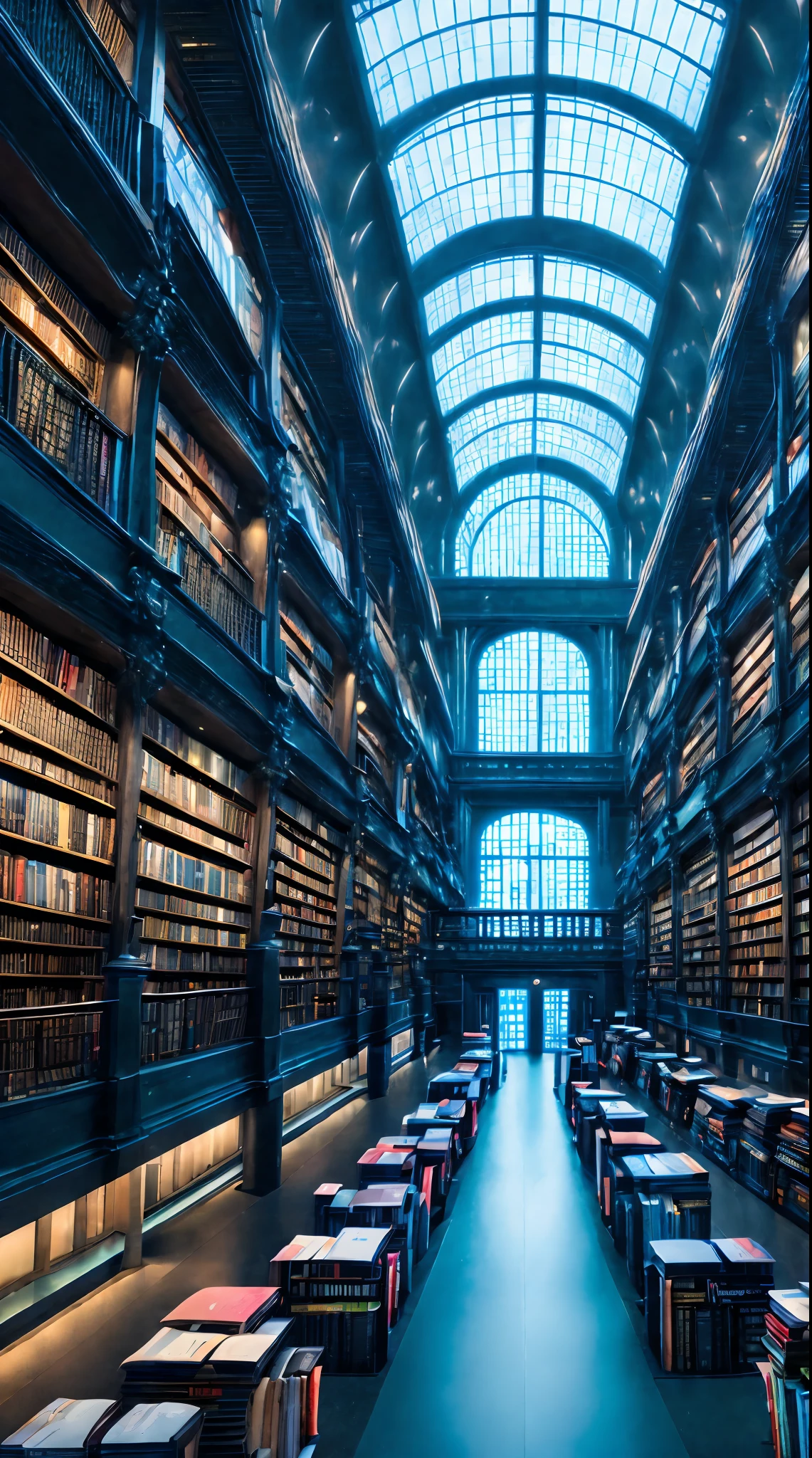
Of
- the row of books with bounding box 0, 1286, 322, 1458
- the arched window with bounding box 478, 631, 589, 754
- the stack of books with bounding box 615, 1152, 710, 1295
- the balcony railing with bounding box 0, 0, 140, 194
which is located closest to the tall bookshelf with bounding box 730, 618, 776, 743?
the stack of books with bounding box 615, 1152, 710, 1295

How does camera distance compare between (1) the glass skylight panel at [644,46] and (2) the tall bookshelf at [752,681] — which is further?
(1) the glass skylight panel at [644,46]

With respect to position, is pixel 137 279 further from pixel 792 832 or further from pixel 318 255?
pixel 792 832

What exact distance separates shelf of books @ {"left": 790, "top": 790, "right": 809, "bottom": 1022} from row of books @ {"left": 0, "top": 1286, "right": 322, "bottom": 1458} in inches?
223

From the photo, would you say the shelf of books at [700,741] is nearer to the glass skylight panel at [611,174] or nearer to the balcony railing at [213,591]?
the balcony railing at [213,591]

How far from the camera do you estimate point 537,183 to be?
18766 mm

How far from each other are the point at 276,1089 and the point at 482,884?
2136 centimetres

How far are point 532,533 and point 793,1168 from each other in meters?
24.8

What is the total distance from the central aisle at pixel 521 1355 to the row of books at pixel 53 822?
264 cm

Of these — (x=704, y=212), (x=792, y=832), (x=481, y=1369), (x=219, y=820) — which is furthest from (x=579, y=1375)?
(x=704, y=212)

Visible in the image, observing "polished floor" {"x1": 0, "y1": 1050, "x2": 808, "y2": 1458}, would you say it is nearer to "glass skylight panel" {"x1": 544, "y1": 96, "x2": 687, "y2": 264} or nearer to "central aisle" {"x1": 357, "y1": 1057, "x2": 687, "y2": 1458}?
"central aisle" {"x1": 357, "y1": 1057, "x2": 687, "y2": 1458}

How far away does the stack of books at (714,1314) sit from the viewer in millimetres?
4375

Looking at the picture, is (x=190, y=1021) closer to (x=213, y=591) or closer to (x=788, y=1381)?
(x=213, y=591)

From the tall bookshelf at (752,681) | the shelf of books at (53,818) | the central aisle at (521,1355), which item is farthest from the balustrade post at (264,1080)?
the tall bookshelf at (752,681)

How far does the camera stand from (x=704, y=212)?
567 inches
